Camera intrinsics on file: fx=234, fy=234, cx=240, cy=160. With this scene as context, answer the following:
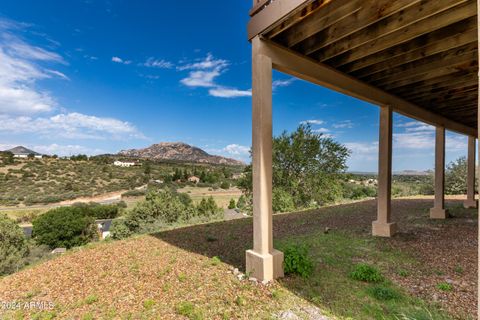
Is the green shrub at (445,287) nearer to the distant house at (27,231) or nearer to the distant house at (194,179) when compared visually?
the distant house at (27,231)

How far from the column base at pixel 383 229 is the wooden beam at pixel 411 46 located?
349 cm

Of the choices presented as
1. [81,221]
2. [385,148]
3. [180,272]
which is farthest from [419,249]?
[81,221]

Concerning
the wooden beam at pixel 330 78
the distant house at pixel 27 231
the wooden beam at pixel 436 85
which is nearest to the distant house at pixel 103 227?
the distant house at pixel 27 231

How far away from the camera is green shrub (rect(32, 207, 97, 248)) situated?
1906 cm

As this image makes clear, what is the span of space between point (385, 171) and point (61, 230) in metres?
23.7

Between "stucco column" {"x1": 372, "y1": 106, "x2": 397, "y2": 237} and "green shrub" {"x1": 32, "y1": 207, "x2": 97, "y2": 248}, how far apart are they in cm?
2239

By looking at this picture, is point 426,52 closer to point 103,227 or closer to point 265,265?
point 265,265

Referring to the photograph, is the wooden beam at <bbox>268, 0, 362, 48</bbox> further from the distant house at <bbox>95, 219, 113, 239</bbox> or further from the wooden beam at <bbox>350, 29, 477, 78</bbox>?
the distant house at <bbox>95, 219, 113, 239</bbox>

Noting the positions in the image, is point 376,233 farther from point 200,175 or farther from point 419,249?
point 200,175

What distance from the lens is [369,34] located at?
3.00m

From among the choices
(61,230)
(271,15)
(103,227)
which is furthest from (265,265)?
(103,227)

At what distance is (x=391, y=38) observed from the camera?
3.05 m

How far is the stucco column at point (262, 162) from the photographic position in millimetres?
3044

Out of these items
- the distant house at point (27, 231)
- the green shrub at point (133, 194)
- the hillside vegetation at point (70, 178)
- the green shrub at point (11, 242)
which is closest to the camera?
the green shrub at point (11, 242)
